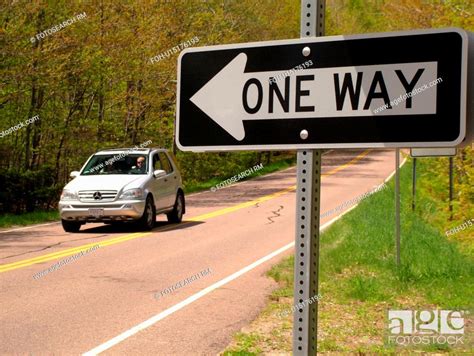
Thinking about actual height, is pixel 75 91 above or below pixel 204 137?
above

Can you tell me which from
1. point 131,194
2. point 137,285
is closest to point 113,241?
point 131,194

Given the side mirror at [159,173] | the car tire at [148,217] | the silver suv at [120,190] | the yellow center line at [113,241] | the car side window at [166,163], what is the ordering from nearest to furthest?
1. the yellow center line at [113,241]
2. the silver suv at [120,190]
3. the car tire at [148,217]
4. the side mirror at [159,173]
5. the car side window at [166,163]

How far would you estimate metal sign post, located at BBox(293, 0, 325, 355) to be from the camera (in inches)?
Answer: 83.0

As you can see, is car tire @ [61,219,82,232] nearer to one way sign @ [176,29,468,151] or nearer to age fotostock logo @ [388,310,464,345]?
age fotostock logo @ [388,310,464,345]

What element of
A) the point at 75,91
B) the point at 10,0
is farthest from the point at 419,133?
the point at 75,91

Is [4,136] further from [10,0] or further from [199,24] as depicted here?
[199,24]

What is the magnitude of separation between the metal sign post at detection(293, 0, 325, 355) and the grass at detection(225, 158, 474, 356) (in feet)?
13.8

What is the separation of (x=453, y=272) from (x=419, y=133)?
26.9ft

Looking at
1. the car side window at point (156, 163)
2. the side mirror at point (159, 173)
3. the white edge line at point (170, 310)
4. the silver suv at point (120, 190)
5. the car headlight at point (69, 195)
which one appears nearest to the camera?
the white edge line at point (170, 310)

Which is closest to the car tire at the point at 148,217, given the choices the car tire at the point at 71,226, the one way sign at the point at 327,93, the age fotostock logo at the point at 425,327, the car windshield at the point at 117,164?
the car windshield at the point at 117,164

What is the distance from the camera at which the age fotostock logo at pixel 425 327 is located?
6695 mm

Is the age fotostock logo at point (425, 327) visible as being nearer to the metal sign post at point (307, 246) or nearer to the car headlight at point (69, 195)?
the metal sign post at point (307, 246)

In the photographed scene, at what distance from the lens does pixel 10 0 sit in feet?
68.9

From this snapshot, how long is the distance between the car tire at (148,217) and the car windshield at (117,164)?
791 millimetres
